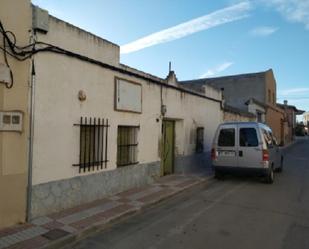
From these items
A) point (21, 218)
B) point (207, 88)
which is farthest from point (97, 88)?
point (207, 88)

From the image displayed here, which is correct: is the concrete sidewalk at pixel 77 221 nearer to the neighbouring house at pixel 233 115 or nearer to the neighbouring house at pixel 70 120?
the neighbouring house at pixel 70 120

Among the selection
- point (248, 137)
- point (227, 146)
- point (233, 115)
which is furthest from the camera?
point (233, 115)

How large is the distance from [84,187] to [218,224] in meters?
2.95

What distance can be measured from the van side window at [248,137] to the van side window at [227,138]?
0.90ft

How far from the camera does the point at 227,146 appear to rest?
39.0ft

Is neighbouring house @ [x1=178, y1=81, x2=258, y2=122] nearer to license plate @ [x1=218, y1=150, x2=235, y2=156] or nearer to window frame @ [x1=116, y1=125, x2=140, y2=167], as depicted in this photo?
license plate @ [x1=218, y1=150, x2=235, y2=156]

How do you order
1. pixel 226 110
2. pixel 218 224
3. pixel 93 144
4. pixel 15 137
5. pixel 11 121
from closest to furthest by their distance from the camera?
1. pixel 11 121
2. pixel 15 137
3. pixel 218 224
4. pixel 93 144
5. pixel 226 110

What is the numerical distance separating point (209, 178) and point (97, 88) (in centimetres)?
590

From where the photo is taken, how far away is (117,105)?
8.76 metres

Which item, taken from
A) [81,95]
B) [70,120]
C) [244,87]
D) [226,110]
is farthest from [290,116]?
[70,120]

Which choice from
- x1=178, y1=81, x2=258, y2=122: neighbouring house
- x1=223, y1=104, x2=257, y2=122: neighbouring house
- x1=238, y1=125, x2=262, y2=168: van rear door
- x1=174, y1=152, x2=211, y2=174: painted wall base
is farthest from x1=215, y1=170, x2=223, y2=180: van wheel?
x1=223, y1=104, x2=257, y2=122: neighbouring house

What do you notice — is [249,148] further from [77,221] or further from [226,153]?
[77,221]

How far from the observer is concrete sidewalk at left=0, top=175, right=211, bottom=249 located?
5355 millimetres

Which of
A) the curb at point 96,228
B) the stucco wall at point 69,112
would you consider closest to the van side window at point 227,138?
the stucco wall at point 69,112
